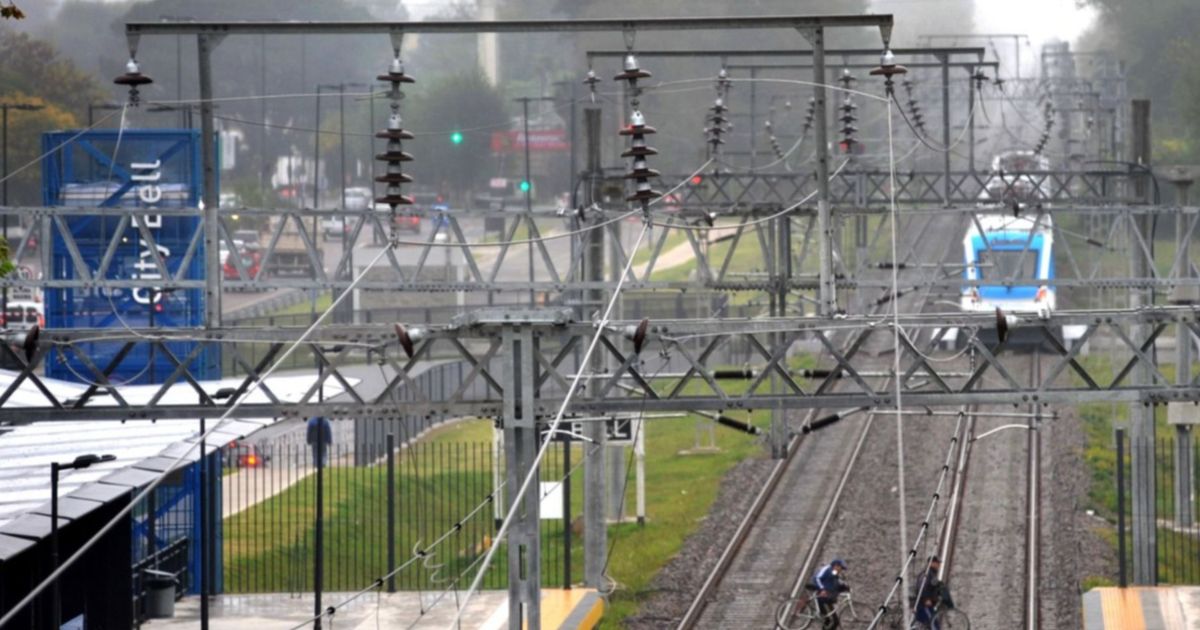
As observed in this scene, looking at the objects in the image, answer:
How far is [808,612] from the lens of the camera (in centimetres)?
2062

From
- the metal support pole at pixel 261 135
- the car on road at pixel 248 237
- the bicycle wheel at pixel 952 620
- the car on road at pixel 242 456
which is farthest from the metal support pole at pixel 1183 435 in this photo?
the car on road at pixel 248 237

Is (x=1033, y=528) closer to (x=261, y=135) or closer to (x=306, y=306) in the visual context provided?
(x=306, y=306)

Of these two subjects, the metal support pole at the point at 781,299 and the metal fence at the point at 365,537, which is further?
the metal fence at the point at 365,537

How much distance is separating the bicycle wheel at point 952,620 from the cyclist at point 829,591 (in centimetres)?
103

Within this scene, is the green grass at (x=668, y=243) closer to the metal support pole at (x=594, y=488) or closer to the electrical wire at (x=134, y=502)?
the metal support pole at (x=594, y=488)

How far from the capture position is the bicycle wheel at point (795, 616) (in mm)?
19875

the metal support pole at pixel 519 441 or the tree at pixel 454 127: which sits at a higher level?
the tree at pixel 454 127

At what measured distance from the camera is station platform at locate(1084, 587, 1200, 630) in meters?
19.8

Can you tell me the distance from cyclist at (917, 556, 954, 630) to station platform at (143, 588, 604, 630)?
3.61 metres

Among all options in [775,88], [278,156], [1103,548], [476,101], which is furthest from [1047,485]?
[278,156]

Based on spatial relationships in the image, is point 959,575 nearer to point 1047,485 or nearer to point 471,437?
point 1047,485

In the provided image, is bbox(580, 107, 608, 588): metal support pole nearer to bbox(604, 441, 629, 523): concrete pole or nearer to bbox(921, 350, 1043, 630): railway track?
bbox(604, 441, 629, 523): concrete pole

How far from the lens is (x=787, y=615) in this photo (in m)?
20.0

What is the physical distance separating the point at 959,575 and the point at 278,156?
4554 cm
